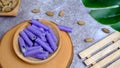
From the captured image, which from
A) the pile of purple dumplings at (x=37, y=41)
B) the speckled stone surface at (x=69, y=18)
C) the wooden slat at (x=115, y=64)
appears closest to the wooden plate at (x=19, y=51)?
the pile of purple dumplings at (x=37, y=41)

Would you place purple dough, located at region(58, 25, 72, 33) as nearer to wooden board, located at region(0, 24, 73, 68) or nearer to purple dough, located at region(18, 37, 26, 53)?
wooden board, located at region(0, 24, 73, 68)

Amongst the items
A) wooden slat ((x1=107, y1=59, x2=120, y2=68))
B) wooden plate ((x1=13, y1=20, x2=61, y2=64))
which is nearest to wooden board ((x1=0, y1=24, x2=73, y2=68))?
wooden plate ((x1=13, y1=20, x2=61, y2=64))

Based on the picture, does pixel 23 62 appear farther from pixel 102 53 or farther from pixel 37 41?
pixel 102 53

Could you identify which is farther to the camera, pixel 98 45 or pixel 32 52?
pixel 98 45

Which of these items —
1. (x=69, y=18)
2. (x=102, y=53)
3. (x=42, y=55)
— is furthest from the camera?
(x=69, y=18)

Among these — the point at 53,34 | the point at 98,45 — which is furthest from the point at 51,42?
the point at 98,45
